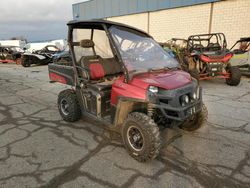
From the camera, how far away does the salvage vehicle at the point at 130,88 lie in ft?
9.71

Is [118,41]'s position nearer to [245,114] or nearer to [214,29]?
[245,114]

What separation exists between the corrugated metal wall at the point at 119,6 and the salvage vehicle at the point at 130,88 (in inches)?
418

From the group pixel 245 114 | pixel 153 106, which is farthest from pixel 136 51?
pixel 245 114

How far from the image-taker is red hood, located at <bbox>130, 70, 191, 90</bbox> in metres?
2.96

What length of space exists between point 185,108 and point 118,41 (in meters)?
1.46

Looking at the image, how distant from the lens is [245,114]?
5.12m

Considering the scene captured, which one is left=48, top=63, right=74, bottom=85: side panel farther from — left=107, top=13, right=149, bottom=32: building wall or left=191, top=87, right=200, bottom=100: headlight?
left=107, top=13, right=149, bottom=32: building wall

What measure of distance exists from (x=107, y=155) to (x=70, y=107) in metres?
Answer: 1.53

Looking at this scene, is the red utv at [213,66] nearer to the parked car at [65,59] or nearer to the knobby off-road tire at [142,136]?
the parked car at [65,59]

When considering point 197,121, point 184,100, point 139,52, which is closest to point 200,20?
point 197,121

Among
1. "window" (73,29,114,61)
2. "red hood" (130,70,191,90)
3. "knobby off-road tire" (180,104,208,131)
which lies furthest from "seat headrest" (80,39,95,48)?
"knobby off-road tire" (180,104,208,131)

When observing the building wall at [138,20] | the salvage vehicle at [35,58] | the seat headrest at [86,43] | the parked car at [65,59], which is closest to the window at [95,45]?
the seat headrest at [86,43]

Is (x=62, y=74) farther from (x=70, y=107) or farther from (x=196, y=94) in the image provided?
(x=196, y=94)

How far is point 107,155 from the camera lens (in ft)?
11.0
